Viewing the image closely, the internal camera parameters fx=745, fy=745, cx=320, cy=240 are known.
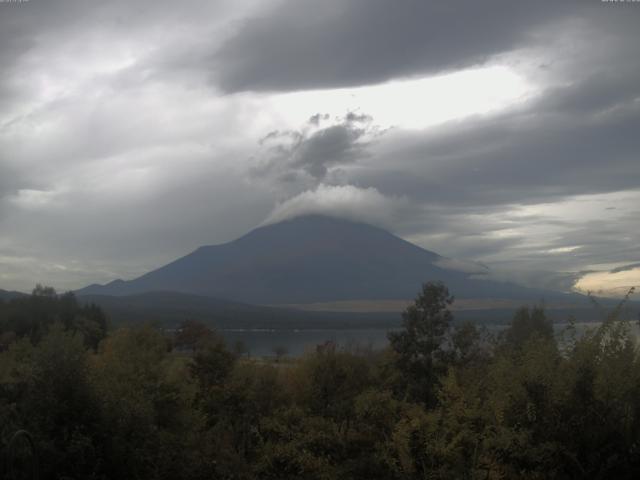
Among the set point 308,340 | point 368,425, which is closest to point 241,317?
point 308,340

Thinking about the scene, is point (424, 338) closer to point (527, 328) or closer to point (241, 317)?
point (527, 328)

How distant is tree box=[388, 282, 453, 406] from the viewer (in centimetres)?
2125

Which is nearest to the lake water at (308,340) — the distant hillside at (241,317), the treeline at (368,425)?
the treeline at (368,425)

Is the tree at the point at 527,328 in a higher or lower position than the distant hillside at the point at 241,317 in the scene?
higher

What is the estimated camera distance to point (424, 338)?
2161cm

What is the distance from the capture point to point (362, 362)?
22828 millimetres

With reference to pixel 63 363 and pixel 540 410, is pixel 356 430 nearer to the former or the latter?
pixel 540 410

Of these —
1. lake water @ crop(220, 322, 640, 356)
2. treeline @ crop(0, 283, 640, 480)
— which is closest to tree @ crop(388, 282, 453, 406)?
treeline @ crop(0, 283, 640, 480)

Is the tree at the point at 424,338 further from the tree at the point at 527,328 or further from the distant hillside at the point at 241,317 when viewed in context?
the distant hillside at the point at 241,317

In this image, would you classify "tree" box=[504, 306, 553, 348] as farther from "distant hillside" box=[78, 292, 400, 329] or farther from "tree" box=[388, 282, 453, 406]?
"distant hillside" box=[78, 292, 400, 329]

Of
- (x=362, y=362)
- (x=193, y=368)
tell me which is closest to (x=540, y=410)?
(x=362, y=362)

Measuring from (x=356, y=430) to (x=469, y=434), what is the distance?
126 inches

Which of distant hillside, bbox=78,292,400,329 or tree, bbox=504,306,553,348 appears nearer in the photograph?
tree, bbox=504,306,553,348

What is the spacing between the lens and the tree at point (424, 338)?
2125 centimetres
